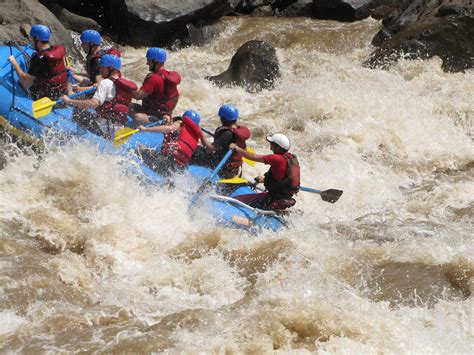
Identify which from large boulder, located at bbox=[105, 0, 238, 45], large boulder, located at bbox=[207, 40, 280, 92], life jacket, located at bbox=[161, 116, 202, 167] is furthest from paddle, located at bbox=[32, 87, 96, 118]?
large boulder, located at bbox=[105, 0, 238, 45]

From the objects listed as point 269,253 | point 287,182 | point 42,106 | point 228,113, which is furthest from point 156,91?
point 269,253

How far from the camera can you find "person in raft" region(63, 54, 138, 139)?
7.21 m

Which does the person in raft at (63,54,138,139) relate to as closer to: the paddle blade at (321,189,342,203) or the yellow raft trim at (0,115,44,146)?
the yellow raft trim at (0,115,44,146)

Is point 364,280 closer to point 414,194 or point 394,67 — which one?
point 414,194

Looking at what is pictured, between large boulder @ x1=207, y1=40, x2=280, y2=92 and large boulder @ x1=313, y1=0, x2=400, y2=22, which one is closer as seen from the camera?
large boulder @ x1=207, y1=40, x2=280, y2=92

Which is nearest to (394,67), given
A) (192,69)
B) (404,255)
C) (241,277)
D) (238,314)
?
(192,69)

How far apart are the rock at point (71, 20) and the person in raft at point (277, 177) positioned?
803cm

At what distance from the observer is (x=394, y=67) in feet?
40.8

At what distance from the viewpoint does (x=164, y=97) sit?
24.8 feet

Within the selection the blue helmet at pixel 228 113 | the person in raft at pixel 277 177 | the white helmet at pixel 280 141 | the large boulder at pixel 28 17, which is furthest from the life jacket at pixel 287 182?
the large boulder at pixel 28 17

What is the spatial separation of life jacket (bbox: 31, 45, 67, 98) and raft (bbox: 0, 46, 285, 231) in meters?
Result: 0.20

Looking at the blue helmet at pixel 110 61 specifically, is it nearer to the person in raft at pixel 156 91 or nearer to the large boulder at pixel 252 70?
the person in raft at pixel 156 91

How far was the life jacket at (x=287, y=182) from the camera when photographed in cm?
680

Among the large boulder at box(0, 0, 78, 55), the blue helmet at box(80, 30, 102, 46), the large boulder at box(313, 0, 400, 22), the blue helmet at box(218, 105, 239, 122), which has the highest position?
the blue helmet at box(80, 30, 102, 46)
